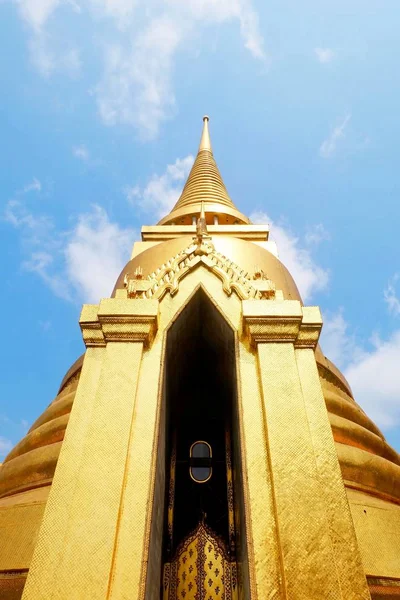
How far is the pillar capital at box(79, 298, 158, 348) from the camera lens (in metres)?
5.25

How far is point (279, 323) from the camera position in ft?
17.4

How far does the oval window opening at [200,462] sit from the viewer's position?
21.2 ft

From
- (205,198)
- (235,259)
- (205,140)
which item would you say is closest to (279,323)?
(235,259)

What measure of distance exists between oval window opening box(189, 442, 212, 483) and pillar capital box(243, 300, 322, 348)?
2.36 m

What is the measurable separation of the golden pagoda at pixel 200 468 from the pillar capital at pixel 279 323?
0.06 ft

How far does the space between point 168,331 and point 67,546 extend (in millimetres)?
2542

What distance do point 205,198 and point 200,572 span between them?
12.6 metres

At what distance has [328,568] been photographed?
11.8ft

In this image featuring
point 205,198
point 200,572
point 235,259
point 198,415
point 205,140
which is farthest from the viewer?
point 205,140

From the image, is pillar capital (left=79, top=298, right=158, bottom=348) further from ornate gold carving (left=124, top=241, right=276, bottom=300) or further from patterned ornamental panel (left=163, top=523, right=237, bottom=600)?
patterned ornamental panel (left=163, top=523, right=237, bottom=600)

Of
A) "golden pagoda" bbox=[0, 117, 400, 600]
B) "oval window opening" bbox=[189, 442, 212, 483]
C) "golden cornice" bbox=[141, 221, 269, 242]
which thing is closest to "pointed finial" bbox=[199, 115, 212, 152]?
"golden cornice" bbox=[141, 221, 269, 242]

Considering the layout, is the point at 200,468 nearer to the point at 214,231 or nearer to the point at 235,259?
the point at 235,259

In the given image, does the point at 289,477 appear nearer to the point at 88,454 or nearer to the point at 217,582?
the point at 88,454

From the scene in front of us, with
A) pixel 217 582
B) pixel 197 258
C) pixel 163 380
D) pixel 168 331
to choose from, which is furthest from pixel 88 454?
pixel 197 258
